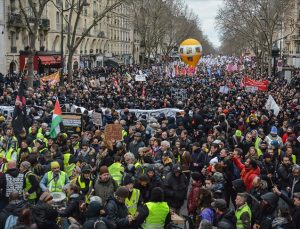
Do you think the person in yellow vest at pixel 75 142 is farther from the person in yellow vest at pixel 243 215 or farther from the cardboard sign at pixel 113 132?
the person in yellow vest at pixel 243 215

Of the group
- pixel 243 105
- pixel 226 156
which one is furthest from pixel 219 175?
pixel 243 105

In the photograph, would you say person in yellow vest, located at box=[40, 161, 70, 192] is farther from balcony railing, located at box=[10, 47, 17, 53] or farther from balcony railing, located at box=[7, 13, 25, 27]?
balcony railing, located at box=[10, 47, 17, 53]

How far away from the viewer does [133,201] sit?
7645mm

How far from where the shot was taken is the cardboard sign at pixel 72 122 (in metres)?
14.4

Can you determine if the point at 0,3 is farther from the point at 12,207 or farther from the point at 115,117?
the point at 12,207

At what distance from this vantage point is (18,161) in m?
10.1

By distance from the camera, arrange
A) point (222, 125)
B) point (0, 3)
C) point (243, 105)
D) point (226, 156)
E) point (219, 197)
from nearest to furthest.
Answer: point (219, 197) → point (226, 156) → point (222, 125) → point (243, 105) → point (0, 3)

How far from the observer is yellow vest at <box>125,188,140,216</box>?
7574 mm

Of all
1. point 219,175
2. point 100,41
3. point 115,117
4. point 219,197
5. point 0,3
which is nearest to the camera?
point 219,197

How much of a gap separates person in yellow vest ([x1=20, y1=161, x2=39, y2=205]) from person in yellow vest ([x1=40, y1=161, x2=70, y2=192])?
0.14 m

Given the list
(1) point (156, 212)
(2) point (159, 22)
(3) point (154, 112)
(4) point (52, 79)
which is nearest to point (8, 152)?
(1) point (156, 212)

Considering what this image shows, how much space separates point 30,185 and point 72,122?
608 cm

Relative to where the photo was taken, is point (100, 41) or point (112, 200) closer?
point (112, 200)

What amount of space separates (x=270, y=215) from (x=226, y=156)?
121 inches
